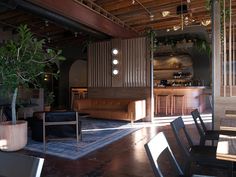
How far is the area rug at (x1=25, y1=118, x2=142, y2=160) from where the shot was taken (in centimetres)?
404

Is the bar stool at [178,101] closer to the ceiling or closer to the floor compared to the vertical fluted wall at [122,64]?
closer to the floor

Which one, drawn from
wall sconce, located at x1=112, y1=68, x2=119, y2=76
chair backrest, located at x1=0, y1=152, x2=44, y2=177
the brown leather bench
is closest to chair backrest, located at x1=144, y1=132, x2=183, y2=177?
chair backrest, located at x1=0, y1=152, x2=44, y2=177

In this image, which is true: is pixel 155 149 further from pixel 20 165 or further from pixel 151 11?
pixel 151 11

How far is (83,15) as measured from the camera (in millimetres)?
6062

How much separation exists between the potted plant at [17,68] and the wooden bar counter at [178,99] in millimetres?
5821

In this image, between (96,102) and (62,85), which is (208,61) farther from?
(62,85)

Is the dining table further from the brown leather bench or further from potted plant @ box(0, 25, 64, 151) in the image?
the brown leather bench

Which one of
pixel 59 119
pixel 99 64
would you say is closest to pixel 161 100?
pixel 99 64

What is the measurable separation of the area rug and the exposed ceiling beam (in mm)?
3023

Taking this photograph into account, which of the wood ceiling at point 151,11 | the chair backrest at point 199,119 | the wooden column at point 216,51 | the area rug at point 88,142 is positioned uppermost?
the wood ceiling at point 151,11

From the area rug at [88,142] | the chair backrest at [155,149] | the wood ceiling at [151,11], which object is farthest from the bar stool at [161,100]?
the chair backrest at [155,149]

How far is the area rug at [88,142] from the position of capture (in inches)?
159

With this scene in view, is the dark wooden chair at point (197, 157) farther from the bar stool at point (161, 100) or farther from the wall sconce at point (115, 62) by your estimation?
the bar stool at point (161, 100)

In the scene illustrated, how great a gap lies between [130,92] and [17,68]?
14.4 ft
